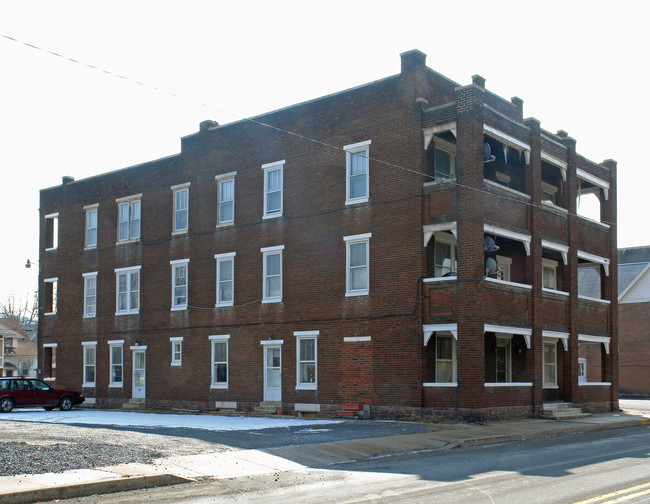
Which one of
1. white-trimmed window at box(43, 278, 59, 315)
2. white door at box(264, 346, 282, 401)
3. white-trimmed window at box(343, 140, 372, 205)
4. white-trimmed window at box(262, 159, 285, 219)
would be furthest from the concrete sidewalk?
white-trimmed window at box(43, 278, 59, 315)

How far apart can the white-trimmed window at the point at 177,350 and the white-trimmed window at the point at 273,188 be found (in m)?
7.05

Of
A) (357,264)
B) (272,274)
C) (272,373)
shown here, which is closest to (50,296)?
(272,274)

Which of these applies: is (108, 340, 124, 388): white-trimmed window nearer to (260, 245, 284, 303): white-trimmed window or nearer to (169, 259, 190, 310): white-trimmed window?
(169, 259, 190, 310): white-trimmed window

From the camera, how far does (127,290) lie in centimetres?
3634

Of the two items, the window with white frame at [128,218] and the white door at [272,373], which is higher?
the window with white frame at [128,218]

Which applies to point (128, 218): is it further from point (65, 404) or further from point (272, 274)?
point (272, 274)

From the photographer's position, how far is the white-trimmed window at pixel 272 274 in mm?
30375

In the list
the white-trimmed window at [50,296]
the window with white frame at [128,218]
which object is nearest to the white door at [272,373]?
the window with white frame at [128,218]

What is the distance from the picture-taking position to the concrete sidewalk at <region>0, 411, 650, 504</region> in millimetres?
12031

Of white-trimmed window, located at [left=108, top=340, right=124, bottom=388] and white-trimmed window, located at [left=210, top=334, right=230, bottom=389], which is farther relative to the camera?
white-trimmed window, located at [left=108, top=340, right=124, bottom=388]

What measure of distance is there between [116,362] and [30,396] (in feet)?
13.2

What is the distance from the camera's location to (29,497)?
11.4 m

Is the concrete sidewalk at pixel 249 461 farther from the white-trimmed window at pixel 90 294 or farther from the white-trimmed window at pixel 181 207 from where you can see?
the white-trimmed window at pixel 90 294

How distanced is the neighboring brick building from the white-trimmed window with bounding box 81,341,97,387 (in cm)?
11
